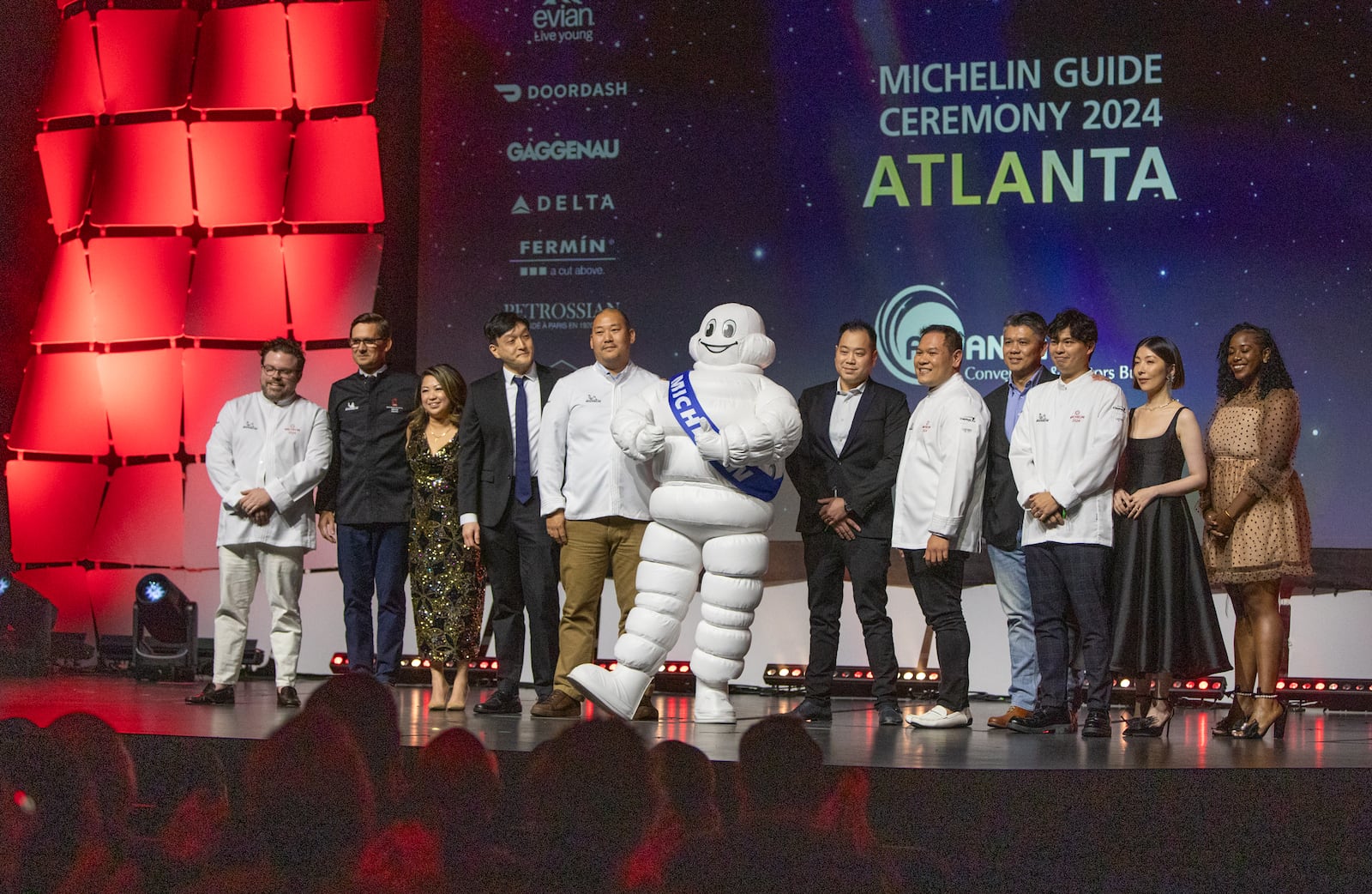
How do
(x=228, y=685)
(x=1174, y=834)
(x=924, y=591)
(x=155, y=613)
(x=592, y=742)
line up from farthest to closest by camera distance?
(x=155, y=613) → (x=228, y=685) → (x=924, y=591) → (x=1174, y=834) → (x=592, y=742)

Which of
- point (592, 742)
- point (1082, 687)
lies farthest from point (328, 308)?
point (592, 742)

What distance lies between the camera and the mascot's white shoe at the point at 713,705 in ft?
15.7

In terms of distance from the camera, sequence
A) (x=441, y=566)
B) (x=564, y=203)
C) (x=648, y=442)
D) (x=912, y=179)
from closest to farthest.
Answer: (x=648, y=442) < (x=441, y=566) < (x=912, y=179) < (x=564, y=203)

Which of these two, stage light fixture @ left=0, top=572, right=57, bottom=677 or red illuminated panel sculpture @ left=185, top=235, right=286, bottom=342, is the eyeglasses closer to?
red illuminated panel sculpture @ left=185, top=235, right=286, bottom=342

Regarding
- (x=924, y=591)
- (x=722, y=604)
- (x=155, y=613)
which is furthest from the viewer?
(x=155, y=613)

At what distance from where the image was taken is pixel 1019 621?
5289mm

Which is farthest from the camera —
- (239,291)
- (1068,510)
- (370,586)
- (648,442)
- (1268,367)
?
(239,291)

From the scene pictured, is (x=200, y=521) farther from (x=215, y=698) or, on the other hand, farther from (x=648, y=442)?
(x=648, y=442)

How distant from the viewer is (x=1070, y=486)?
4.70 m

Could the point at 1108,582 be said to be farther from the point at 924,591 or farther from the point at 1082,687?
the point at 1082,687

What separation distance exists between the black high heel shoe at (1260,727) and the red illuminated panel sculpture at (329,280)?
15.4 ft

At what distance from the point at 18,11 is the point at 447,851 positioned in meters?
6.52

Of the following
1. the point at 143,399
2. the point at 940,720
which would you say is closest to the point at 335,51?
the point at 143,399

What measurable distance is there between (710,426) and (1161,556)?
5.29 feet
